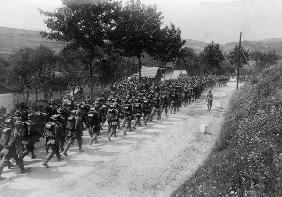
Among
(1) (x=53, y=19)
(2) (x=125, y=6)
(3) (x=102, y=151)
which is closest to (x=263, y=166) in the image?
(3) (x=102, y=151)

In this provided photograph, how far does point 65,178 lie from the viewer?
457 inches

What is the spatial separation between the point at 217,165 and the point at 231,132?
4693 mm

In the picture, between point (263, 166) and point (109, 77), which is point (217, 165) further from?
point (109, 77)

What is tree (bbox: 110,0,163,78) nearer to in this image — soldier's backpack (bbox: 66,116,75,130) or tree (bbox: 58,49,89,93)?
tree (bbox: 58,49,89,93)

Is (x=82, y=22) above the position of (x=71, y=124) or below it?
above

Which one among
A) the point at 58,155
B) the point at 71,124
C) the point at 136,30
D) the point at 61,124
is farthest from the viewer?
the point at 136,30

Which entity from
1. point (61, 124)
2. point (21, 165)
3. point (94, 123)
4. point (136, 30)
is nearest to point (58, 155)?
point (61, 124)

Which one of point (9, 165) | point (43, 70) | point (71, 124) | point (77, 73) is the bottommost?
point (9, 165)

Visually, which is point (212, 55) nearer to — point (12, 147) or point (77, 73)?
point (77, 73)

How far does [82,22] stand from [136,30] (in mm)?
9772

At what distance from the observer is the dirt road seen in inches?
424

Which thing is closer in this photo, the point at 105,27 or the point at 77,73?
the point at 105,27

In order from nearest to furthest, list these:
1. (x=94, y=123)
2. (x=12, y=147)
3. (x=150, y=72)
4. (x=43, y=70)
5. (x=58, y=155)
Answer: (x=12, y=147), (x=58, y=155), (x=94, y=123), (x=43, y=70), (x=150, y=72)

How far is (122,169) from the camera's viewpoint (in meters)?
12.9
